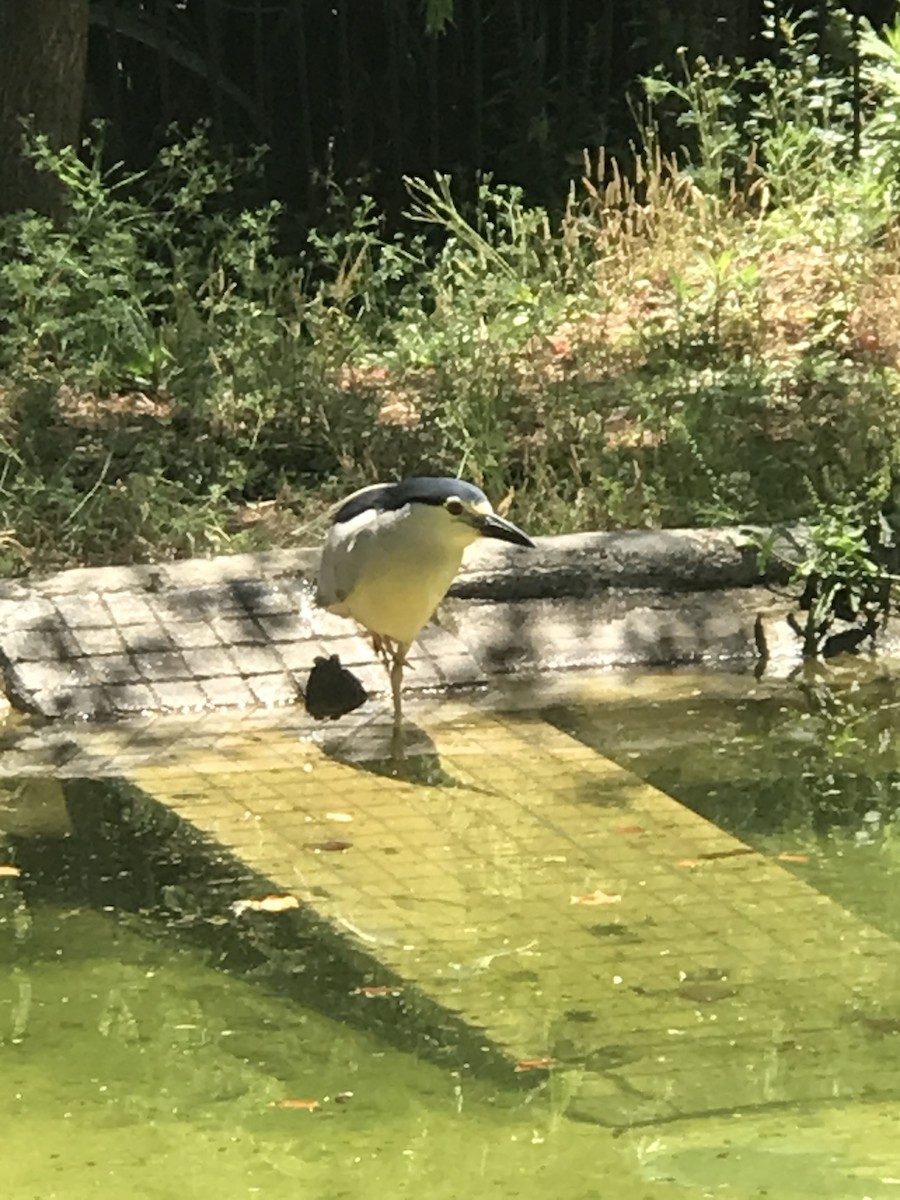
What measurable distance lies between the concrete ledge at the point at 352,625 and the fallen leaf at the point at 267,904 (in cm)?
166

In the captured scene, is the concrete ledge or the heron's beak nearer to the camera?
the heron's beak

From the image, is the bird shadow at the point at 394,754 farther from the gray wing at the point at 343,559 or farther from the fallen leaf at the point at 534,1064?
the fallen leaf at the point at 534,1064

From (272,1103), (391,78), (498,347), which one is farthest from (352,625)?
(391,78)

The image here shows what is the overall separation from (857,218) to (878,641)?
12.4ft

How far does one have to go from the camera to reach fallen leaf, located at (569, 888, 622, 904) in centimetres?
488

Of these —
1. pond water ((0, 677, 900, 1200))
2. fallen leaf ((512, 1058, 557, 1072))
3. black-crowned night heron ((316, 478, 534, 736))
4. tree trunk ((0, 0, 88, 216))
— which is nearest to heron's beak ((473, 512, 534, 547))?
black-crowned night heron ((316, 478, 534, 736))

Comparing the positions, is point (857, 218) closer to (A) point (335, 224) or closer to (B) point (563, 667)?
(A) point (335, 224)

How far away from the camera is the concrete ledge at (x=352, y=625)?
6.57 m

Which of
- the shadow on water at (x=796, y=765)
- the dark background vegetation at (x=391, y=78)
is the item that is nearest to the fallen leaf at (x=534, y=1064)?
the shadow on water at (x=796, y=765)

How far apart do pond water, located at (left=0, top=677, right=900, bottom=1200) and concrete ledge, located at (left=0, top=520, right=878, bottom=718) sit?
128 cm

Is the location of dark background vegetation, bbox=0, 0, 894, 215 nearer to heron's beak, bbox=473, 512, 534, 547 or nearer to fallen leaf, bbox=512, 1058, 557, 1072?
heron's beak, bbox=473, 512, 534, 547

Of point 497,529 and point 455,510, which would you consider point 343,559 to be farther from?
point 497,529

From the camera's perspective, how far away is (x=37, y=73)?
9734 millimetres

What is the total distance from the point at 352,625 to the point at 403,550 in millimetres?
891
